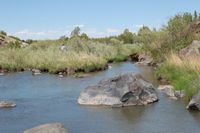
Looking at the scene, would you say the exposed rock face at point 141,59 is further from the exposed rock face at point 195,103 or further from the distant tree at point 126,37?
the distant tree at point 126,37

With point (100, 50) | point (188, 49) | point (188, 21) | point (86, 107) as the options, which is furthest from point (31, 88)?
point (100, 50)

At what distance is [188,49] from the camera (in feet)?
117

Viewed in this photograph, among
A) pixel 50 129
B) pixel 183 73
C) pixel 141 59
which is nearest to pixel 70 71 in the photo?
pixel 183 73

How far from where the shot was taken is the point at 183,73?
28.2m

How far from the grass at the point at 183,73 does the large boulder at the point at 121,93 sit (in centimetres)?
202

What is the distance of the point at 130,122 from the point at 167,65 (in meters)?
15.9

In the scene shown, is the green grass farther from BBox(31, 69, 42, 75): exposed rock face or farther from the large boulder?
BBox(31, 69, 42, 75): exposed rock face

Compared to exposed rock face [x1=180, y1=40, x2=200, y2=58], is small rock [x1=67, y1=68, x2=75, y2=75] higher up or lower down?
lower down

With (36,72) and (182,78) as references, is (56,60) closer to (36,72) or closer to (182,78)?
(36,72)

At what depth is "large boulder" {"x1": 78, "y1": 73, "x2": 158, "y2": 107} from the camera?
74.8ft

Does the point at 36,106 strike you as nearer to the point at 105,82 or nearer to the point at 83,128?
the point at 105,82

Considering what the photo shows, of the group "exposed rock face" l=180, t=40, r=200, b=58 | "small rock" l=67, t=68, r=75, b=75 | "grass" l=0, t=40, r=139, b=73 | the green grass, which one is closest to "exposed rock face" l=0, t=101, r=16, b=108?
the green grass

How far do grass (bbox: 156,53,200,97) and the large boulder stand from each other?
2015 mm

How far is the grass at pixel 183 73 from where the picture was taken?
77.4 feet
